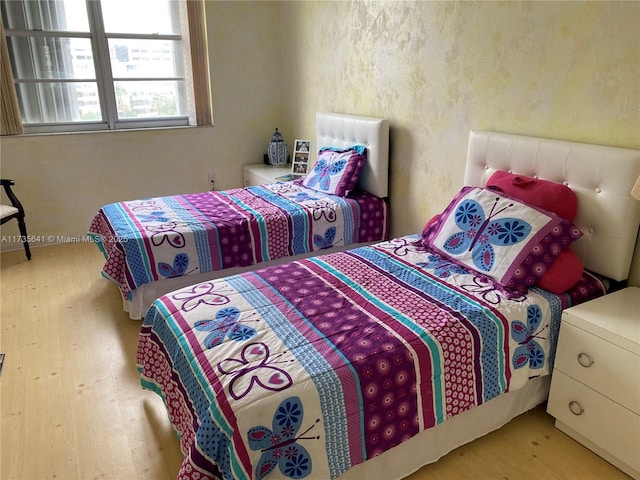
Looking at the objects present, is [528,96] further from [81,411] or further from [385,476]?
[81,411]

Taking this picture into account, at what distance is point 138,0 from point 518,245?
12.1ft

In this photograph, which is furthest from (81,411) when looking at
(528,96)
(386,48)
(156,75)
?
(156,75)

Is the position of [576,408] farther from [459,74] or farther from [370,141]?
[370,141]

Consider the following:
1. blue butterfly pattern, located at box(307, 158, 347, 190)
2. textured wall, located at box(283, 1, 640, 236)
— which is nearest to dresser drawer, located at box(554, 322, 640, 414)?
textured wall, located at box(283, 1, 640, 236)

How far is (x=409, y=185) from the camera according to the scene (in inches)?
123

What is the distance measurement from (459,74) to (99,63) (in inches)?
117

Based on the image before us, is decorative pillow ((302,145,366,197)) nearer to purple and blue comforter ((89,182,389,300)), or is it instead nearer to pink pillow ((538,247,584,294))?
purple and blue comforter ((89,182,389,300))

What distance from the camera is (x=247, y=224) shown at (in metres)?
2.87

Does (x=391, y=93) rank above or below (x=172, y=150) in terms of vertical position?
above

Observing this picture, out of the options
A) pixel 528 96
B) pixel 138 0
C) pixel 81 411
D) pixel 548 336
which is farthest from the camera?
pixel 138 0

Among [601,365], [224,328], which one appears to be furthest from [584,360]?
[224,328]

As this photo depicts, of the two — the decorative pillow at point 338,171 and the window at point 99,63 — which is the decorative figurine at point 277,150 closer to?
the window at point 99,63

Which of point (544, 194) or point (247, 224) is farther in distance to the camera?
point (247, 224)

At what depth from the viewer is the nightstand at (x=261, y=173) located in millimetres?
4109
